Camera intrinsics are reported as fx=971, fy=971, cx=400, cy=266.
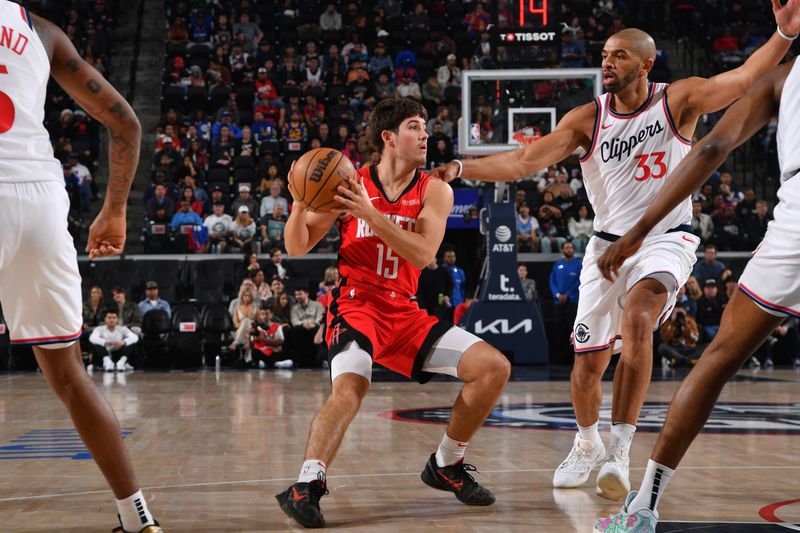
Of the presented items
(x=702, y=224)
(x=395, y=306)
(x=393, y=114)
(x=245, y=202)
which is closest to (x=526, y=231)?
(x=702, y=224)

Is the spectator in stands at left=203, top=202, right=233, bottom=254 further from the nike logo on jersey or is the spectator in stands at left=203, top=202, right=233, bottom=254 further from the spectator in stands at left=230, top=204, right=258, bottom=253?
the nike logo on jersey

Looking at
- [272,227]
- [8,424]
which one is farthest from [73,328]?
[272,227]

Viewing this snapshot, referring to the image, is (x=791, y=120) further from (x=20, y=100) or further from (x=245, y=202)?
(x=245, y=202)

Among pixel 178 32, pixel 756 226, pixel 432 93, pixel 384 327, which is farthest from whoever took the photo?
pixel 178 32

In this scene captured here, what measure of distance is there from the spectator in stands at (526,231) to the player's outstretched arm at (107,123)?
458 inches

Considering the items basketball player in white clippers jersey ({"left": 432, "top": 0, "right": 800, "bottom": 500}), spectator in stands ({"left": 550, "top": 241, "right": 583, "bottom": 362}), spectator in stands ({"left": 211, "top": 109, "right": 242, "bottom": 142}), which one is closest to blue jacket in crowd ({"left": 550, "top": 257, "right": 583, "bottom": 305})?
spectator in stands ({"left": 550, "top": 241, "right": 583, "bottom": 362})

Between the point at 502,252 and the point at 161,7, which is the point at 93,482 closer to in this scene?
the point at 502,252

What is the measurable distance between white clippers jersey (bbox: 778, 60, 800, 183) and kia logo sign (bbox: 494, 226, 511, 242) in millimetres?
9506

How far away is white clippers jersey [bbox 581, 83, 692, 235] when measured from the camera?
4883 millimetres

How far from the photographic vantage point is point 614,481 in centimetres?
423

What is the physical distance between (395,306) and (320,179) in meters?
0.70

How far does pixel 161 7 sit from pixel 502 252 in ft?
45.7

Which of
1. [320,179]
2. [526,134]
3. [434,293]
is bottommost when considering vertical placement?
[434,293]

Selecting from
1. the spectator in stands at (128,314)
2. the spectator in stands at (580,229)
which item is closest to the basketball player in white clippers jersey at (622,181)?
the spectator in stands at (128,314)
